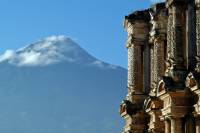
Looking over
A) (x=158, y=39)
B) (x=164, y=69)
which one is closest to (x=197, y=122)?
(x=164, y=69)

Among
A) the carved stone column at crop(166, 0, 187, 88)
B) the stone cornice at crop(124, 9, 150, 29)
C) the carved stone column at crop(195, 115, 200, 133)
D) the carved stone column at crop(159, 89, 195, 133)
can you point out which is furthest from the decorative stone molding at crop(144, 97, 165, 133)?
the stone cornice at crop(124, 9, 150, 29)

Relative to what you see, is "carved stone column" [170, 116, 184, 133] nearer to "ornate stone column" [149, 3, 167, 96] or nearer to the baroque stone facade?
the baroque stone facade

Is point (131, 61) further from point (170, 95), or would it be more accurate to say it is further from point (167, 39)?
point (170, 95)

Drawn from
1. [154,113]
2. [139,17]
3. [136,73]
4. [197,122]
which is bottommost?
[197,122]

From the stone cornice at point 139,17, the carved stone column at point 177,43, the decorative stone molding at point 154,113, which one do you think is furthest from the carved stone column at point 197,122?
the stone cornice at point 139,17

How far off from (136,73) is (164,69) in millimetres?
2796

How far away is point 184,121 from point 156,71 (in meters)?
4.29

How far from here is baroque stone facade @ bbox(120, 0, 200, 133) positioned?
30438 millimetres

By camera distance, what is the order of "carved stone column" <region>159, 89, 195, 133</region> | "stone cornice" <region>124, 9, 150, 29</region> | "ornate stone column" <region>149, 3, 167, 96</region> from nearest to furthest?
"carved stone column" <region>159, 89, 195, 133</region>
"ornate stone column" <region>149, 3, 167, 96</region>
"stone cornice" <region>124, 9, 150, 29</region>

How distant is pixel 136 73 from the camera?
37062 millimetres

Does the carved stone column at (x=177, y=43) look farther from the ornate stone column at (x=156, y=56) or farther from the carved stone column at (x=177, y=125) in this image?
the ornate stone column at (x=156, y=56)

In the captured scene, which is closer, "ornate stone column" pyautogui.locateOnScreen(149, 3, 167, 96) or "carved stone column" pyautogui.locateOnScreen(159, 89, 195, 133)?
"carved stone column" pyautogui.locateOnScreen(159, 89, 195, 133)

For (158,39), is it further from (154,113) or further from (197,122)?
(197,122)

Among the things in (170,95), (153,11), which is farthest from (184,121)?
(153,11)
